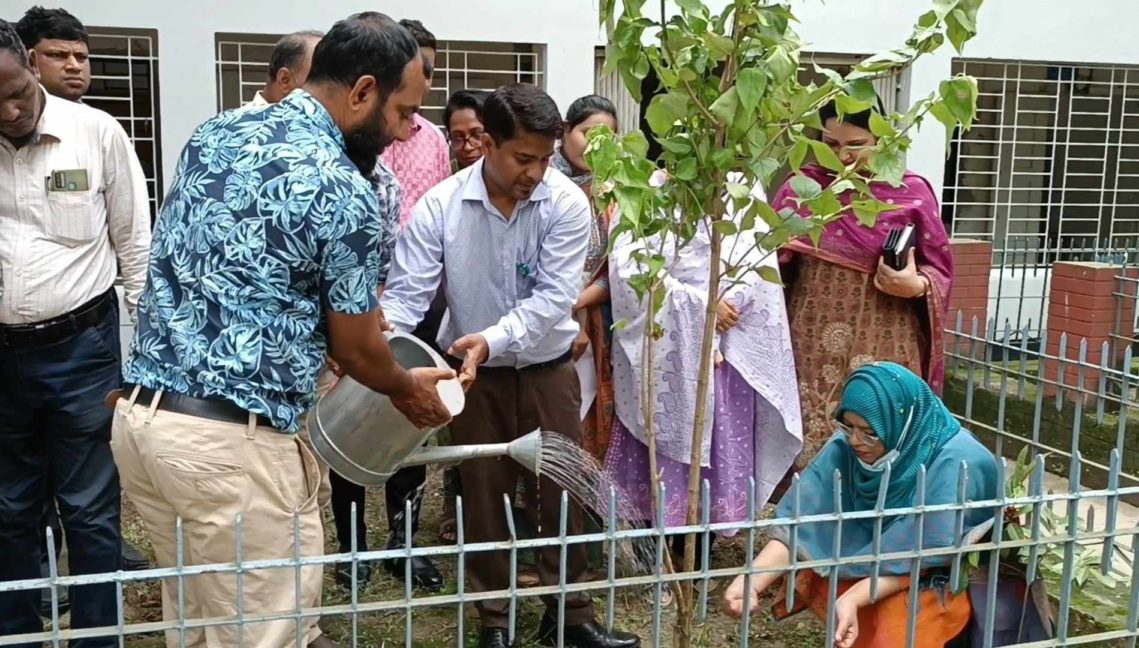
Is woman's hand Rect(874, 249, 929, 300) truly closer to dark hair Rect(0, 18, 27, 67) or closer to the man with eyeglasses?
the man with eyeglasses

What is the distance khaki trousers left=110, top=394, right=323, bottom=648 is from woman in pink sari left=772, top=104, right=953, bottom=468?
81.4 inches

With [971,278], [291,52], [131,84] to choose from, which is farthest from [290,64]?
[971,278]

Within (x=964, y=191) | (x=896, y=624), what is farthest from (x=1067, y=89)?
(x=896, y=624)

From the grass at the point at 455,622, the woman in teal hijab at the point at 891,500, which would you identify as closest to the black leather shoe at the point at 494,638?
the grass at the point at 455,622

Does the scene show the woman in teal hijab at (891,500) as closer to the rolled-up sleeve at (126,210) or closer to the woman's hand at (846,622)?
the woman's hand at (846,622)

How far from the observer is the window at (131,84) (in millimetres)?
6273

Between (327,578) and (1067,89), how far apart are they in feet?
22.3

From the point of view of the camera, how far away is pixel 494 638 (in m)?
3.50

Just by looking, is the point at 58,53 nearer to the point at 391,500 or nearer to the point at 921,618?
the point at 391,500

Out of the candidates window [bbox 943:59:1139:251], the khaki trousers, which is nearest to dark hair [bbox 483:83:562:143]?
the khaki trousers

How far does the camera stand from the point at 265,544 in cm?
244

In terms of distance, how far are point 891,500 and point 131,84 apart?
16.1 feet

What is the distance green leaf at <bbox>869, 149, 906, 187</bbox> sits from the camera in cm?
238

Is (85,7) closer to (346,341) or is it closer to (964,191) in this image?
(346,341)
